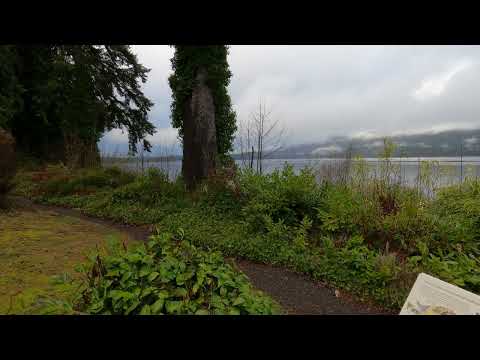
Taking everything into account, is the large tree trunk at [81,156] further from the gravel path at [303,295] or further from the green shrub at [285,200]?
the gravel path at [303,295]

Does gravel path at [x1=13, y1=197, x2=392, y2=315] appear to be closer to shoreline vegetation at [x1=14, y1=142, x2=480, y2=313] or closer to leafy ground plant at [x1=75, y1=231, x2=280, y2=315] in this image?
shoreline vegetation at [x1=14, y1=142, x2=480, y2=313]

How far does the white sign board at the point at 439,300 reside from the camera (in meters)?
1.29

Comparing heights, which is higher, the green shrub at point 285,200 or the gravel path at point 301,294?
the green shrub at point 285,200

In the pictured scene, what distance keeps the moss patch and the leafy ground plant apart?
0.75 ft

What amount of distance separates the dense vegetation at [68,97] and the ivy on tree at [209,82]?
5.64 metres

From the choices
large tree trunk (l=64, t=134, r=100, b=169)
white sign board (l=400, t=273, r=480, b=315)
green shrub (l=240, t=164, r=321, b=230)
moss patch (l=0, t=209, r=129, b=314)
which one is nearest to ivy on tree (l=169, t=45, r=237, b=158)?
green shrub (l=240, t=164, r=321, b=230)

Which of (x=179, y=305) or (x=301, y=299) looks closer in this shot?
(x=179, y=305)

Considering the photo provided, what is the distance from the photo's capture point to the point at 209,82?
704 cm

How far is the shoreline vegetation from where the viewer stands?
8.66 feet

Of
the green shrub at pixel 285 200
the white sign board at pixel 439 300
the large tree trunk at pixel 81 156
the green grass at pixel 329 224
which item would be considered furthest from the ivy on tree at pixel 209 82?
the white sign board at pixel 439 300

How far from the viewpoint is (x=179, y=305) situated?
1268mm
